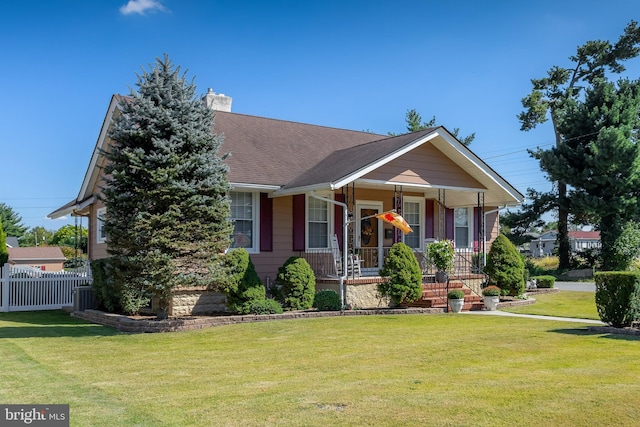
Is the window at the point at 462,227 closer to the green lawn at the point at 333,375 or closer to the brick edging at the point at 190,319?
the brick edging at the point at 190,319

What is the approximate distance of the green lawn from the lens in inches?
229

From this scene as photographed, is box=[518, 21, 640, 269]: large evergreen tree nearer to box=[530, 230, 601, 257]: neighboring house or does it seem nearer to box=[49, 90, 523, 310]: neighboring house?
box=[49, 90, 523, 310]: neighboring house

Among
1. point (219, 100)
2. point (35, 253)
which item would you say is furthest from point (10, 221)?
point (219, 100)

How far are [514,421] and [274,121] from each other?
1802cm

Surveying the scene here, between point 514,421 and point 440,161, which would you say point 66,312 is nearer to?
point 440,161

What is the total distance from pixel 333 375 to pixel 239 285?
708cm

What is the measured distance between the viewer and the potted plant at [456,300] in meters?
15.9

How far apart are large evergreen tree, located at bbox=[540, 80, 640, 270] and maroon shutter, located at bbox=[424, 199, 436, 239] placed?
12.1 m

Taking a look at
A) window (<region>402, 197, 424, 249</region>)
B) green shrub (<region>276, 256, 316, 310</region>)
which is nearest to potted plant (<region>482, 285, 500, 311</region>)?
window (<region>402, 197, 424, 249</region>)

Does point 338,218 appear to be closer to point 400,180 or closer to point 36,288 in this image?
point 400,180

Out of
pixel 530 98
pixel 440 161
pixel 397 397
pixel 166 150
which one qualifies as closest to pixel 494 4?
pixel 440 161

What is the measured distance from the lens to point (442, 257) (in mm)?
17672

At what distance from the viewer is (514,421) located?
5512 mm

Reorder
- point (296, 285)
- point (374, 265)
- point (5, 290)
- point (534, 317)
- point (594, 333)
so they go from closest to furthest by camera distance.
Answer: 1. point (594, 333)
2. point (534, 317)
3. point (296, 285)
4. point (5, 290)
5. point (374, 265)
